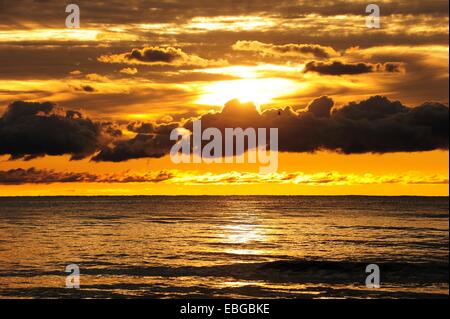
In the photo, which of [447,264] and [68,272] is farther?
[447,264]

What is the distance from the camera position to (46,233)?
102375mm

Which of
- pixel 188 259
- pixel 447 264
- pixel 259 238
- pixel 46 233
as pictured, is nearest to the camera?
pixel 447 264

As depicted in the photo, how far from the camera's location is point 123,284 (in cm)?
4950
